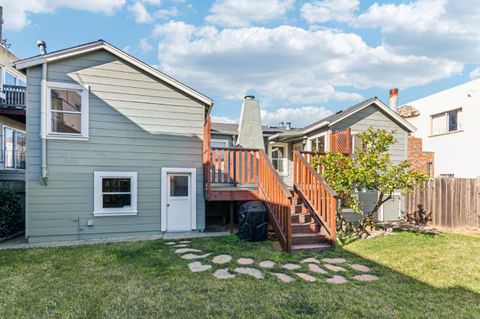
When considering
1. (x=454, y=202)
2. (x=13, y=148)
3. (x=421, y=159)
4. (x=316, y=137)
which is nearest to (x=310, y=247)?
(x=316, y=137)

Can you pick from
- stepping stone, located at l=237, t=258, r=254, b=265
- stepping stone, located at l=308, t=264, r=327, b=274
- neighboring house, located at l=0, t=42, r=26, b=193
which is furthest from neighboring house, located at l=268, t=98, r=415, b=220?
neighboring house, located at l=0, t=42, r=26, b=193

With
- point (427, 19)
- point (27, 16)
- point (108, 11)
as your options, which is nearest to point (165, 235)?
point (108, 11)

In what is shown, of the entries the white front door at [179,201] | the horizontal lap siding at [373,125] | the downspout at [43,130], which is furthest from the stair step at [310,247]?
the downspout at [43,130]

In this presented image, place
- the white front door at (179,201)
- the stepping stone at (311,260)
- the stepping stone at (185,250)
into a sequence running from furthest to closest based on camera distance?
the white front door at (179,201) → the stepping stone at (185,250) → the stepping stone at (311,260)

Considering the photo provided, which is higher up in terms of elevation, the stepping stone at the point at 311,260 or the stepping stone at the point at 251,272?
the stepping stone at the point at 251,272

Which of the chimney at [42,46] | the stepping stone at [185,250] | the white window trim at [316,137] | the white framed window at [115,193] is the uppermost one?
the chimney at [42,46]

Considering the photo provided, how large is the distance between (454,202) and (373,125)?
3.83 m

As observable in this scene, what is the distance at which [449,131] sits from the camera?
13688 millimetres

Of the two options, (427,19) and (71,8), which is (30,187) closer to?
(71,8)

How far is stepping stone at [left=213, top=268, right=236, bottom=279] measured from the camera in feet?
14.6

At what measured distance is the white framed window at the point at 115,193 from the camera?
746 centimetres

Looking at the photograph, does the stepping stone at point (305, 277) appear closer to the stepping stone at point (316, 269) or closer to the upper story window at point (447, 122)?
the stepping stone at point (316, 269)

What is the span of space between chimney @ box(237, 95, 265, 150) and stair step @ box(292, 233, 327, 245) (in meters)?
5.02

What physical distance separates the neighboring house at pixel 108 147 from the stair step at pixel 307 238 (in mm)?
3191
